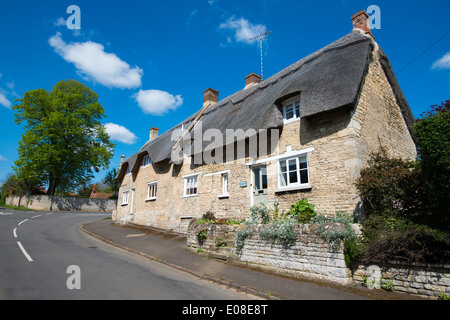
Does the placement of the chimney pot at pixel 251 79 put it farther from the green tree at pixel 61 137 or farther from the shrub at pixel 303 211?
the green tree at pixel 61 137

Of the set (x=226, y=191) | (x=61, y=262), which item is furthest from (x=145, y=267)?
(x=226, y=191)

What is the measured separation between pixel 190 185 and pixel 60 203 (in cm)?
2381

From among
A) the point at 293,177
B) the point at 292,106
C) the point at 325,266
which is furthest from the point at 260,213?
the point at 292,106

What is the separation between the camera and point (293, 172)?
10.2 metres

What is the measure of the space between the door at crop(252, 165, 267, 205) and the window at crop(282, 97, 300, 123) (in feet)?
7.55

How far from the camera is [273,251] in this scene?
8.13 m

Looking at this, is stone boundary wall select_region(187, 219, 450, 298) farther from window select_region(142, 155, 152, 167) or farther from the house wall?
window select_region(142, 155, 152, 167)

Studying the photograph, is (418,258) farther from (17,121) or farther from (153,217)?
(17,121)

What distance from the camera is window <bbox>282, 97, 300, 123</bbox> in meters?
10.5

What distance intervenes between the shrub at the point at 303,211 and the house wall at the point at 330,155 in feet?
1.00

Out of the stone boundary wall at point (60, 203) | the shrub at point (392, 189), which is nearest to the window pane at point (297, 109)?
the shrub at point (392, 189)

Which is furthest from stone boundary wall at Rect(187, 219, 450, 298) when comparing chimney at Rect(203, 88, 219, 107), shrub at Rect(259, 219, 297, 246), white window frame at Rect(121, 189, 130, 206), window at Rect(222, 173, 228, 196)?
white window frame at Rect(121, 189, 130, 206)

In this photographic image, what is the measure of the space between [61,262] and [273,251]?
6304 mm

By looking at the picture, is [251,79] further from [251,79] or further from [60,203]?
[60,203]
